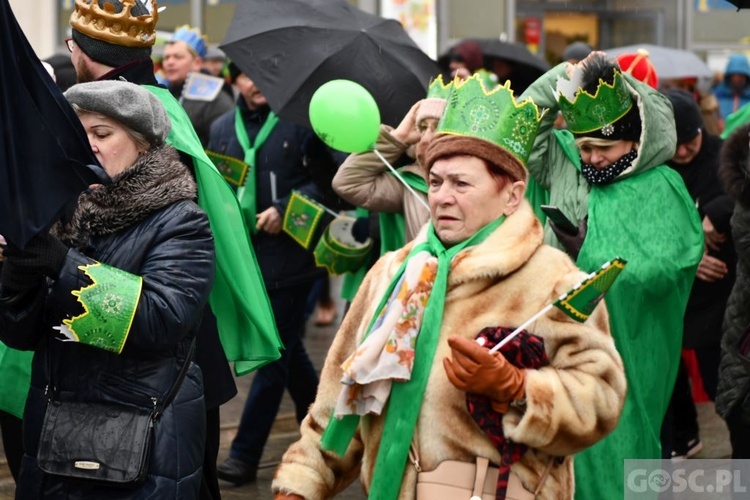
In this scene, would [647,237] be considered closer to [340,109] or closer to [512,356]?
[340,109]

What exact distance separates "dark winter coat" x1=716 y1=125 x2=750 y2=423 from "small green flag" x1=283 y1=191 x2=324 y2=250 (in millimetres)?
2125

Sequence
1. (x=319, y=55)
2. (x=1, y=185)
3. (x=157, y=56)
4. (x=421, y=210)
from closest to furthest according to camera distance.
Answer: (x=1, y=185), (x=421, y=210), (x=319, y=55), (x=157, y=56)

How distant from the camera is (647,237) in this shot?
18.7ft

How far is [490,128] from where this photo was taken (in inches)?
155

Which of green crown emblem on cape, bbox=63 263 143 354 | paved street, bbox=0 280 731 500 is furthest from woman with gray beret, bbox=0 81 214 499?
paved street, bbox=0 280 731 500

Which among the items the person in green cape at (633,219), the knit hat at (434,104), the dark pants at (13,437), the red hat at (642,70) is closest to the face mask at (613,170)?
the person in green cape at (633,219)

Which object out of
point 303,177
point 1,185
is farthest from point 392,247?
point 1,185

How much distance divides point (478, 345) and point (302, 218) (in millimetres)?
3744

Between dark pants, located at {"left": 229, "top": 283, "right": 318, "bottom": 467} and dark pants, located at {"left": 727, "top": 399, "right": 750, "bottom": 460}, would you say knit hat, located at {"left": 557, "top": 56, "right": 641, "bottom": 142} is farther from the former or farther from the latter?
dark pants, located at {"left": 229, "top": 283, "right": 318, "bottom": 467}

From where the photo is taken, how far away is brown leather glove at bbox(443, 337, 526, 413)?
3.53m

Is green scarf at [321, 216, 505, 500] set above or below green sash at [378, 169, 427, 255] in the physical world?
above

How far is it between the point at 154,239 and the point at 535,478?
3.97ft

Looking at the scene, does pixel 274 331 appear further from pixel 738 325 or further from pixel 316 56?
pixel 316 56

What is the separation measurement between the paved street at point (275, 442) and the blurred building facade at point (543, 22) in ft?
22.6
